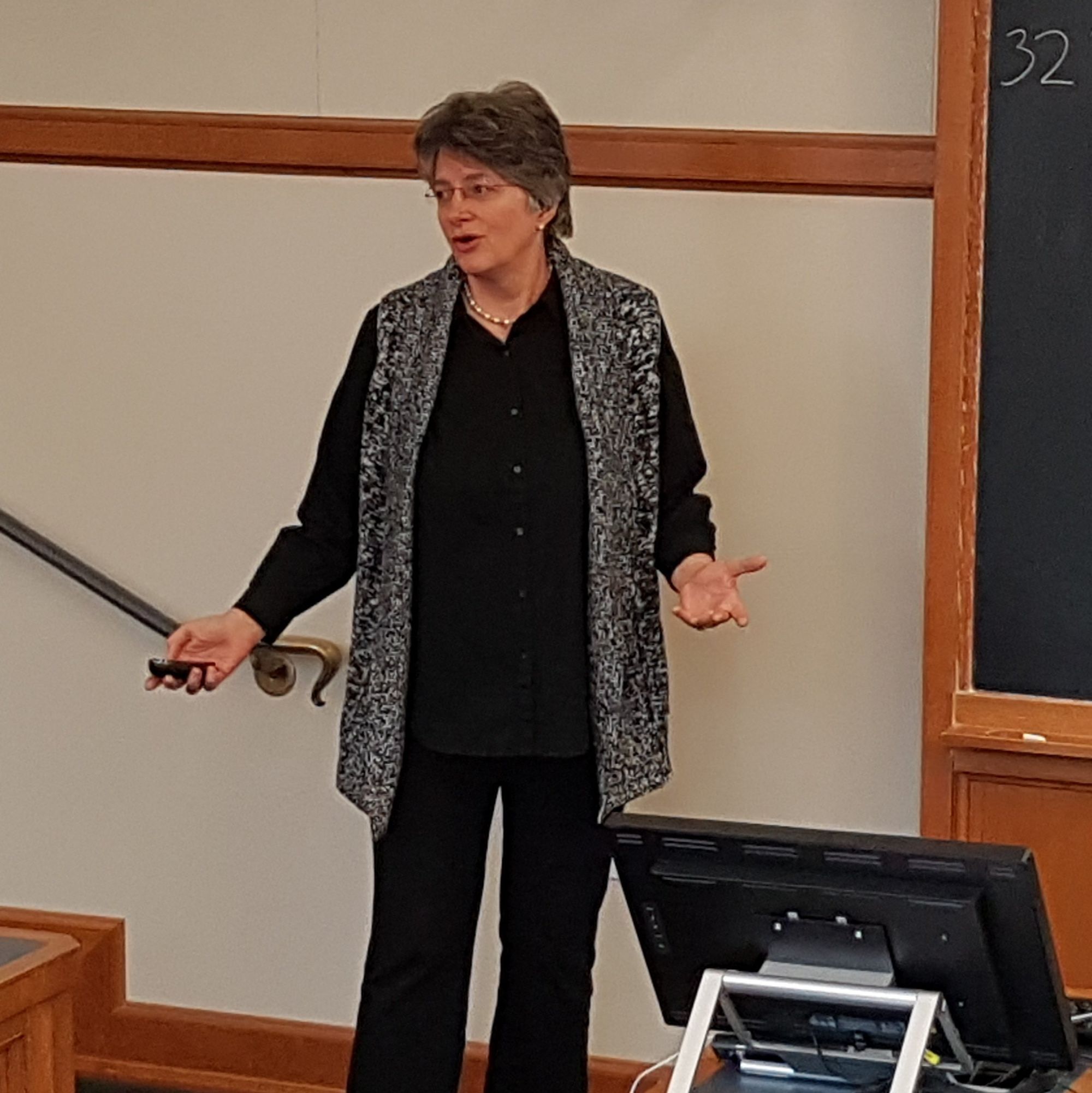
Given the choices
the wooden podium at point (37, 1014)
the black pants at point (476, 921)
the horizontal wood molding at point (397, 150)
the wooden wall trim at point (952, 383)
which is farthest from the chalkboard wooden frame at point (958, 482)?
the wooden podium at point (37, 1014)

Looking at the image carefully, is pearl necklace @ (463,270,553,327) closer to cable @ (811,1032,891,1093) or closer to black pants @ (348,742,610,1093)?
black pants @ (348,742,610,1093)

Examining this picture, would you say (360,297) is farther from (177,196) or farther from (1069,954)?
(1069,954)

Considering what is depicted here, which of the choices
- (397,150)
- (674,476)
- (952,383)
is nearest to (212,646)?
(674,476)

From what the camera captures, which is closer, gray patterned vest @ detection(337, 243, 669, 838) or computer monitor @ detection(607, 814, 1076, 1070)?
computer monitor @ detection(607, 814, 1076, 1070)

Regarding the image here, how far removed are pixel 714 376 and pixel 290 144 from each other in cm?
68

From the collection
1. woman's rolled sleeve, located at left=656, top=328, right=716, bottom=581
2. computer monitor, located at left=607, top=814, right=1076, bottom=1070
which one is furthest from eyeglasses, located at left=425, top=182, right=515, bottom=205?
computer monitor, located at left=607, top=814, right=1076, bottom=1070

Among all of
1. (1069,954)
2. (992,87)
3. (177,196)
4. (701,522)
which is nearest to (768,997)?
(701,522)

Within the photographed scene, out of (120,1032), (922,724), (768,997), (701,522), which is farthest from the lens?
(120,1032)

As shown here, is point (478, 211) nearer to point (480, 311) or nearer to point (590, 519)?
point (480, 311)

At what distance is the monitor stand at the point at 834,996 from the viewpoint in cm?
150

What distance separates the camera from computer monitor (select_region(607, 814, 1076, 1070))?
147cm

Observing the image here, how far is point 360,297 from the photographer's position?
9.61ft

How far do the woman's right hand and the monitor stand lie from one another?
0.98 m

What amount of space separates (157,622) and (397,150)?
77 cm
